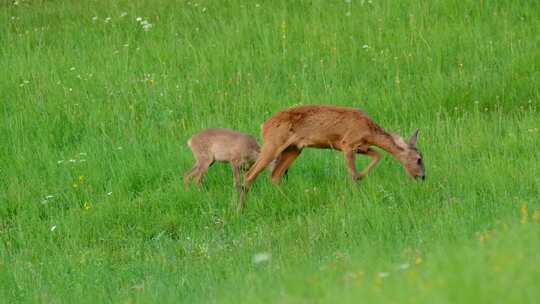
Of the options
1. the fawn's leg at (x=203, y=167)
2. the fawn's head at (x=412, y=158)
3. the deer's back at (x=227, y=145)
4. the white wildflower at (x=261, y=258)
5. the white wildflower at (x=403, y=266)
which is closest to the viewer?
the white wildflower at (x=403, y=266)

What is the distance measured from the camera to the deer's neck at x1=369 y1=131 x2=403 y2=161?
13867 millimetres

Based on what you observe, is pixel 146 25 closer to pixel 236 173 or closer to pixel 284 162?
pixel 236 173

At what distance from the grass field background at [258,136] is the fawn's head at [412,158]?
0.16 m

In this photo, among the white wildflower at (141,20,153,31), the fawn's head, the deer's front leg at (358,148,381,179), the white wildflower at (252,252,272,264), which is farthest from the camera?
the white wildflower at (141,20,153,31)

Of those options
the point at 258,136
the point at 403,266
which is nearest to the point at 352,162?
the point at 258,136

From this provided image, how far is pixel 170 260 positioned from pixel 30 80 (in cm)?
711

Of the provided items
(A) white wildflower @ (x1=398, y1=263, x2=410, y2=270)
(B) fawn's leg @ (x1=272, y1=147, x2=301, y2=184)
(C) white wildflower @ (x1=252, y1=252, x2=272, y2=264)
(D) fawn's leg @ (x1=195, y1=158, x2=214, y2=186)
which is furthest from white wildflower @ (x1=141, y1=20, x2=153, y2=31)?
(A) white wildflower @ (x1=398, y1=263, x2=410, y2=270)

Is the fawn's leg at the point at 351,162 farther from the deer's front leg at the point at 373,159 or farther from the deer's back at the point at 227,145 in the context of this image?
the deer's back at the point at 227,145

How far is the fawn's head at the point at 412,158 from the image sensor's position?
536 inches

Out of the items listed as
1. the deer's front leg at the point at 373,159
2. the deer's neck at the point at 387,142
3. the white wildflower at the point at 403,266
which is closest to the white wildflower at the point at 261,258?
the white wildflower at the point at 403,266

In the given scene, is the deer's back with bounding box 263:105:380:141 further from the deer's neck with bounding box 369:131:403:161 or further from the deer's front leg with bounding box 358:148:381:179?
the deer's front leg with bounding box 358:148:381:179

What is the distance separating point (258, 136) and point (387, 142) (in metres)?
2.35

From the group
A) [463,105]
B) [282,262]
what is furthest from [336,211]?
[463,105]

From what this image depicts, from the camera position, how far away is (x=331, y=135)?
1384 cm
